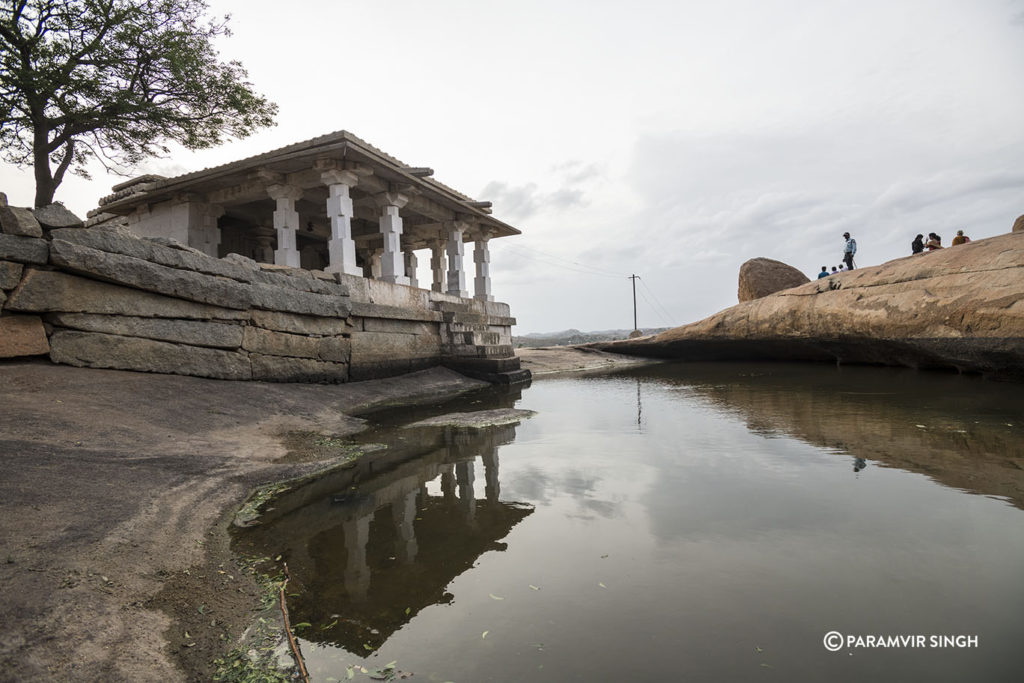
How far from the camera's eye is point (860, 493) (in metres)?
3.53

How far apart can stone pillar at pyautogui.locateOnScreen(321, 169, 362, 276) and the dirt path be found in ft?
15.0

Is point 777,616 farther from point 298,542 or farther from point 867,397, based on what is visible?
point 867,397

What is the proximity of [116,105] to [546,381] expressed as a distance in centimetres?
1225

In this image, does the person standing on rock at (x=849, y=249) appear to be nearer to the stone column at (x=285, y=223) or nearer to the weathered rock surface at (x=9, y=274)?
the stone column at (x=285, y=223)

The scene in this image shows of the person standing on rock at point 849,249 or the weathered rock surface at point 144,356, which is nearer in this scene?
the weathered rock surface at point 144,356

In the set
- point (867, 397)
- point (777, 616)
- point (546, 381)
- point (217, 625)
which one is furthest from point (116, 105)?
point (867, 397)

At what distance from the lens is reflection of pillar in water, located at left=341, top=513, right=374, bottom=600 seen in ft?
8.14

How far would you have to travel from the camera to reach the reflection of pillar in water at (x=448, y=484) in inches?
154

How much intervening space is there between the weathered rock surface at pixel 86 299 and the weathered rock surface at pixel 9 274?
0.18 feet

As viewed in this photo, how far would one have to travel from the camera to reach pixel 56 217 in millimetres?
5926

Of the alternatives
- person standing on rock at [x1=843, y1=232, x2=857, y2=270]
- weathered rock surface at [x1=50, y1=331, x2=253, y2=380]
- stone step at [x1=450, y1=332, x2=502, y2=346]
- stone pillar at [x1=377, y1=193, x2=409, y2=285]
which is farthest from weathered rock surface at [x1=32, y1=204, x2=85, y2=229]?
person standing on rock at [x1=843, y1=232, x2=857, y2=270]

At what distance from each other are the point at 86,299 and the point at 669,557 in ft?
23.2

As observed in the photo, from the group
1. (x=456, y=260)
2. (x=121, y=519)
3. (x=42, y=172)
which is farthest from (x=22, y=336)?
(x=456, y=260)

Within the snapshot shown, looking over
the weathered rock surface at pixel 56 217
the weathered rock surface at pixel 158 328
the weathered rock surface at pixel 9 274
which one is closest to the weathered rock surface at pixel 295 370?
the weathered rock surface at pixel 158 328
